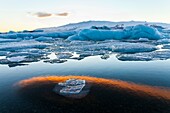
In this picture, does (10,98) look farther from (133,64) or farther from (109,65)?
(133,64)

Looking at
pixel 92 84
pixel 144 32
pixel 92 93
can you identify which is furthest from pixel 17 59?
pixel 144 32

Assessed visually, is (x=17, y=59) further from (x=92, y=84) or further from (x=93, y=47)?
(x=92, y=84)

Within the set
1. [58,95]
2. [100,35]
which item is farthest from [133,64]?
[100,35]

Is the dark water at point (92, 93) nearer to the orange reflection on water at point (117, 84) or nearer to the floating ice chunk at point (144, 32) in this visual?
the orange reflection on water at point (117, 84)

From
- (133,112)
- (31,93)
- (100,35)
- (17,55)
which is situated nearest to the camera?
(133,112)

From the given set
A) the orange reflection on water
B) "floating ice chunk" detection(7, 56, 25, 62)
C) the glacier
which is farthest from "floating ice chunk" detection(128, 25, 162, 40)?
the orange reflection on water

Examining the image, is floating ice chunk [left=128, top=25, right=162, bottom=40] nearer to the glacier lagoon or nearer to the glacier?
the glacier

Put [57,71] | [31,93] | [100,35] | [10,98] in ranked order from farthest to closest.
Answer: [100,35]
[57,71]
[31,93]
[10,98]

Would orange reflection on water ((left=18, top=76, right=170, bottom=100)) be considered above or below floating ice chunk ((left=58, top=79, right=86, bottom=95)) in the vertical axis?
below

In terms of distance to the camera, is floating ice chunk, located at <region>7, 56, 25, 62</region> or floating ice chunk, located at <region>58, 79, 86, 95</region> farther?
floating ice chunk, located at <region>7, 56, 25, 62</region>
